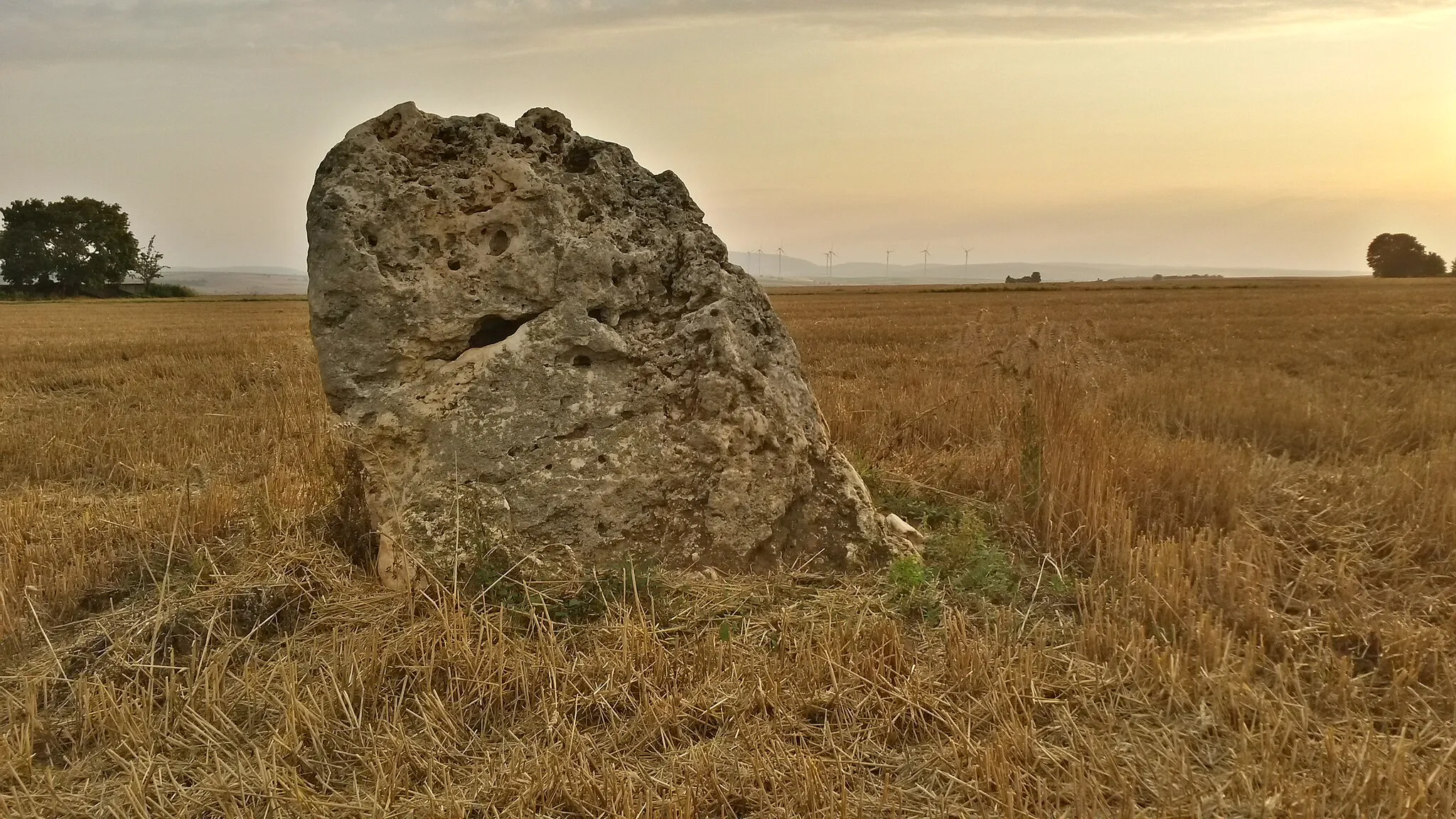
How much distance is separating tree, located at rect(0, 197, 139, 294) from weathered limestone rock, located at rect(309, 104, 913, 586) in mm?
70024

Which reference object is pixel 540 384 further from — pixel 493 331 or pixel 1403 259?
pixel 1403 259

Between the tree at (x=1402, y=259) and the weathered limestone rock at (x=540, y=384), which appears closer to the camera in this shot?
the weathered limestone rock at (x=540, y=384)

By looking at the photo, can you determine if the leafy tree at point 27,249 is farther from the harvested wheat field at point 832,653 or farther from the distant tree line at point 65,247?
the harvested wheat field at point 832,653

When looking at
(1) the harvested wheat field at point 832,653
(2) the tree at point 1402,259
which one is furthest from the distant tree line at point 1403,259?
(1) the harvested wheat field at point 832,653

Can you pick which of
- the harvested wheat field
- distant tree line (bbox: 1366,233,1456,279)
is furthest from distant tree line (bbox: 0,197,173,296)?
distant tree line (bbox: 1366,233,1456,279)

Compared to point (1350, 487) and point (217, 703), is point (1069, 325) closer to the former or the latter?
point (1350, 487)

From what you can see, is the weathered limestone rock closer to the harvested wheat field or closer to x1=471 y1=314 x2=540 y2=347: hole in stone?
x1=471 y1=314 x2=540 y2=347: hole in stone

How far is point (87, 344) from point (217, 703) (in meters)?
16.7

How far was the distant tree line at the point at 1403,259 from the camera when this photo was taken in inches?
3169

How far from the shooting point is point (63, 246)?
196 ft

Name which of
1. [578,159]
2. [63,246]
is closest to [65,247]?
[63,246]

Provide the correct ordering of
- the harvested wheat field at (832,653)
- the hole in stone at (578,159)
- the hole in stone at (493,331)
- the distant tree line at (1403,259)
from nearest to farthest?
the harvested wheat field at (832,653) → the hole in stone at (493,331) → the hole in stone at (578,159) → the distant tree line at (1403,259)

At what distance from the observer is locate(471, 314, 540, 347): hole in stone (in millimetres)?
4504

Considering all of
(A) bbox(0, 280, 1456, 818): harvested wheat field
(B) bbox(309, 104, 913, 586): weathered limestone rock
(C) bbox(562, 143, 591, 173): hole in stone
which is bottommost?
(A) bbox(0, 280, 1456, 818): harvested wheat field
